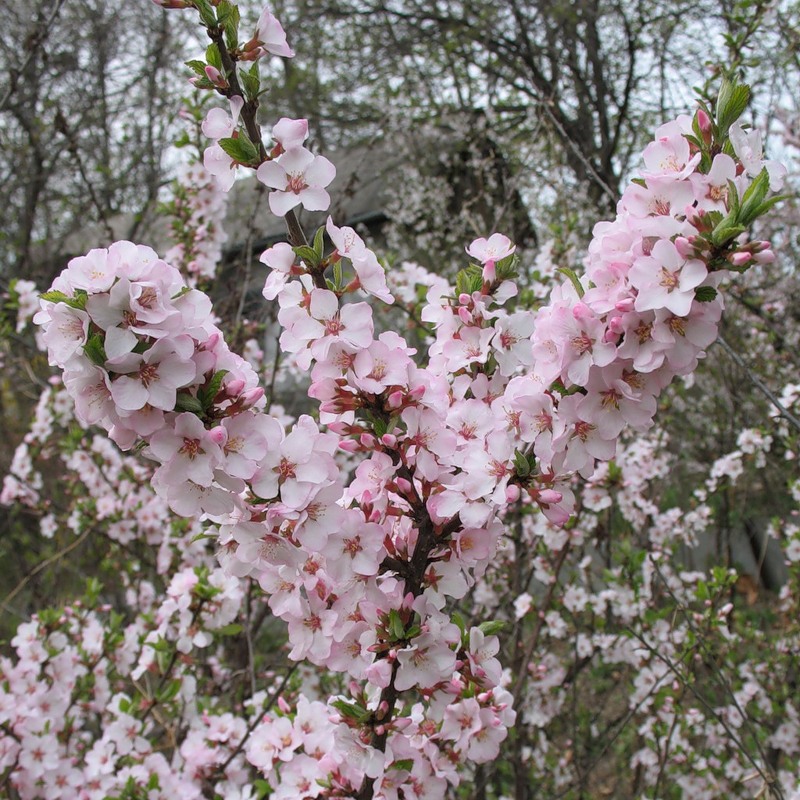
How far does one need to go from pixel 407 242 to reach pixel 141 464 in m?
7.04

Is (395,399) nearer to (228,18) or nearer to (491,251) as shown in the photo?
(491,251)

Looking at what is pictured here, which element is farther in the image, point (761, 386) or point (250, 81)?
point (761, 386)

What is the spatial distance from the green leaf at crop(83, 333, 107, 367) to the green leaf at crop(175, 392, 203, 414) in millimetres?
129

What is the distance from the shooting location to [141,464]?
492cm

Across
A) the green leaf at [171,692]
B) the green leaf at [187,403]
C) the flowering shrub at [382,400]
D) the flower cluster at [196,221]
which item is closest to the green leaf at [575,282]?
the flowering shrub at [382,400]

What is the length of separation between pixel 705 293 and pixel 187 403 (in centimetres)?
85

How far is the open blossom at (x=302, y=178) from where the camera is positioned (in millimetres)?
1354

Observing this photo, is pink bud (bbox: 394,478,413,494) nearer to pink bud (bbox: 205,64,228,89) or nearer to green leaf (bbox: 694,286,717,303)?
green leaf (bbox: 694,286,717,303)

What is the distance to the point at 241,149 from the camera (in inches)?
52.5

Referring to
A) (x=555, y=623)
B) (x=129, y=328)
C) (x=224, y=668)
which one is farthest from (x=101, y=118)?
(x=129, y=328)

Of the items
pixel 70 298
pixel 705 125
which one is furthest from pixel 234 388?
pixel 705 125

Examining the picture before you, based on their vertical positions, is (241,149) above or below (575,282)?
above

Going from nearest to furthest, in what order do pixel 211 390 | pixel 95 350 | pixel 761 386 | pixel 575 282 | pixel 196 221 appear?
pixel 95 350
pixel 211 390
pixel 575 282
pixel 761 386
pixel 196 221

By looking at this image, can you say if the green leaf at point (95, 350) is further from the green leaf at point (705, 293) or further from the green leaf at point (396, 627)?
the green leaf at point (705, 293)
